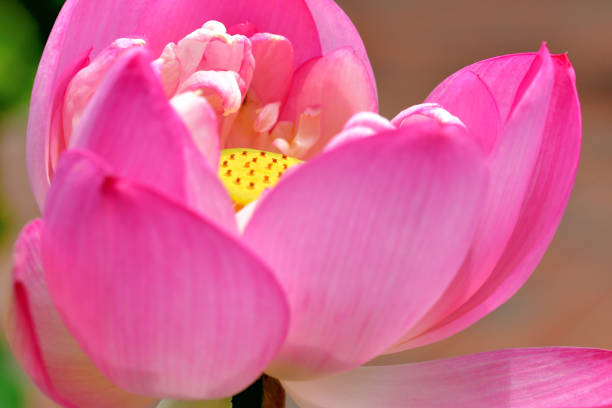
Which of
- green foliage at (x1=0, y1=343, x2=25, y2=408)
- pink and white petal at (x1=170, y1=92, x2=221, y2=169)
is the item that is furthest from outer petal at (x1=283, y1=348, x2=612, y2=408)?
green foliage at (x1=0, y1=343, x2=25, y2=408)

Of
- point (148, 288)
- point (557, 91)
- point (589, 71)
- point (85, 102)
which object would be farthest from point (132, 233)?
point (589, 71)

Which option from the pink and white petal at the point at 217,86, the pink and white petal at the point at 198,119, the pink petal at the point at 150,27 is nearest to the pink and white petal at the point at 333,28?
the pink petal at the point at 150,27

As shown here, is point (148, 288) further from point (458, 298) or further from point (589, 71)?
point (589, 71)

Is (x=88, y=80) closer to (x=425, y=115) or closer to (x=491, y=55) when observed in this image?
(x=425, y=115)

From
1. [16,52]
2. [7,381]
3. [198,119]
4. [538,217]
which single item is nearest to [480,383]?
[538,217]

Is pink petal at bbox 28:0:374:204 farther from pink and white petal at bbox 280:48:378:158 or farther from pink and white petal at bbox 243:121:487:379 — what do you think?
pink and white petal at bbox 243:121:487:379

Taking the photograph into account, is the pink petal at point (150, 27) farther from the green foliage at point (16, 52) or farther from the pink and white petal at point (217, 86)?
the green foliage at point (16, 52)
